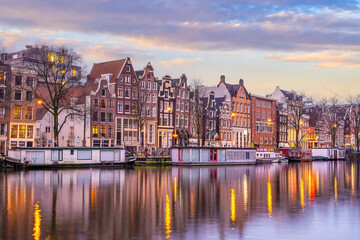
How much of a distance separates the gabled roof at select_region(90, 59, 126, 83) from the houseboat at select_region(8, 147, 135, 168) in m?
28.8

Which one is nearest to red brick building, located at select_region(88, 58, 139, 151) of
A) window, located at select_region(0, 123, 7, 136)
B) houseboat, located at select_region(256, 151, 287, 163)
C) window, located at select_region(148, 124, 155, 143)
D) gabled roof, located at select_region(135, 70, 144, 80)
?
gabled roof, located at select_region(135, 70, 144, 80)

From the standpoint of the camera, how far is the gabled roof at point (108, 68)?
99.8 meters

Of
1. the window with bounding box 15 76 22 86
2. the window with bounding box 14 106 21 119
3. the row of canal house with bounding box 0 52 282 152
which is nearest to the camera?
the window with bounding box 15 76 22 86

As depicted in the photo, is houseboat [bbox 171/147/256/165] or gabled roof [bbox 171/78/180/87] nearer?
houseboat [bbox 171/147/256/165]

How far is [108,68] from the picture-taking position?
102812 mm

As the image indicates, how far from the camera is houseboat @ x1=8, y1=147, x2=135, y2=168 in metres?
67.2

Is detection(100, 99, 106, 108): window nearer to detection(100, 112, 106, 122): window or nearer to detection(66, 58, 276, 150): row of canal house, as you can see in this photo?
detection(66, 58, 276, 150): row of canal house

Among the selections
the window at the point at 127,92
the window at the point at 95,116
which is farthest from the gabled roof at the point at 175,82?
the window at the point at 95,116

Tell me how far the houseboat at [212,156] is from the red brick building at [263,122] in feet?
138

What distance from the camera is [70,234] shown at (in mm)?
20094

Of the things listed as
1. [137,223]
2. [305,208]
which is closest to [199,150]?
[305,208]

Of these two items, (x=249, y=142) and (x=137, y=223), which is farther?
(x=249, y=142)

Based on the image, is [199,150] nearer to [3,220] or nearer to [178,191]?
[178,191]

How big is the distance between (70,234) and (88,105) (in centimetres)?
7475
